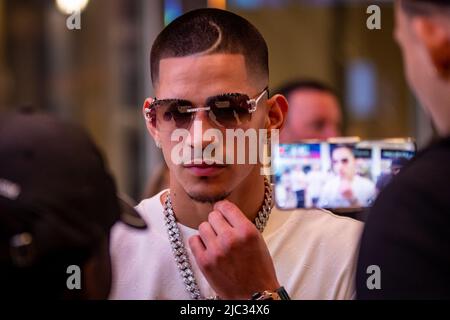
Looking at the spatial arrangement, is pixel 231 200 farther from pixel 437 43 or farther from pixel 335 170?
pixel 437 43

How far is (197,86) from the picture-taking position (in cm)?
174

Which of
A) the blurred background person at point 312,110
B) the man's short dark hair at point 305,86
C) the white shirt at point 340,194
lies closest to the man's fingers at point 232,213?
the white shirt at point 340,194

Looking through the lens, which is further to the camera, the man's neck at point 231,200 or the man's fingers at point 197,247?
the man's neck at point 231,200

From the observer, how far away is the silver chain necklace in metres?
1.75

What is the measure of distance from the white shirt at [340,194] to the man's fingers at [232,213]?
1.21ft

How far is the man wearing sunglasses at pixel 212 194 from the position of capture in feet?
5.70

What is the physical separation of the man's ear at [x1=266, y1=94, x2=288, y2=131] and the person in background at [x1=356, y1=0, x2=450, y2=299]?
1.33 ft

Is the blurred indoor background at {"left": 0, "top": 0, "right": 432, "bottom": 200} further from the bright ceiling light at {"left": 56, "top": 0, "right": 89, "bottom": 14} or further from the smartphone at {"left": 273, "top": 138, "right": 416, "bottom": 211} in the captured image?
the smartphone at {"left": 273, "top": 138, "right": 416, "bottom": 211}

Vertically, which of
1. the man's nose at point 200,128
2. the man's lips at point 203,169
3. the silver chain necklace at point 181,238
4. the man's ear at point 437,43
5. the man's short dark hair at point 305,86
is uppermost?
the man's ear at point 437,43

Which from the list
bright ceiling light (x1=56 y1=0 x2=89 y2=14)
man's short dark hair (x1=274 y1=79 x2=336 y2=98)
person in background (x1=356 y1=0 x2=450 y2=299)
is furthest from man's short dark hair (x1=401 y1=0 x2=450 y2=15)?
man's short dark hair (x1=274 y1=79 x2=336 y2=98)

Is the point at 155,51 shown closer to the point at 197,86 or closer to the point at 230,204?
the point at 197,86

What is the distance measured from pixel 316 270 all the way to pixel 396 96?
4.27ft

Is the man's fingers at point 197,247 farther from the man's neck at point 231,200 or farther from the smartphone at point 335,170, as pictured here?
the smartphone at point 335,170

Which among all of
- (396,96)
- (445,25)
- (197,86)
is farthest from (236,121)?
(396,96)
